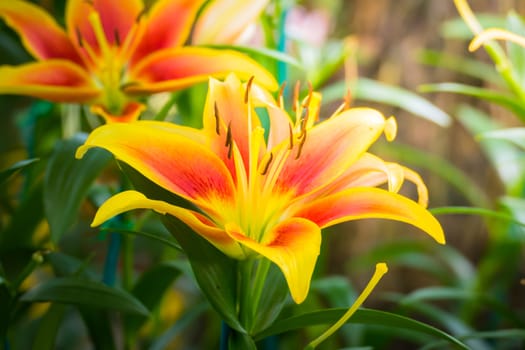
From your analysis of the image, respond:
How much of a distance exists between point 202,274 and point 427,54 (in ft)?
2.39

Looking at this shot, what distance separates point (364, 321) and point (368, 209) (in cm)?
9

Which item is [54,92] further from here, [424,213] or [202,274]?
[424,213]

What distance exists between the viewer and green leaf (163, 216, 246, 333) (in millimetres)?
541

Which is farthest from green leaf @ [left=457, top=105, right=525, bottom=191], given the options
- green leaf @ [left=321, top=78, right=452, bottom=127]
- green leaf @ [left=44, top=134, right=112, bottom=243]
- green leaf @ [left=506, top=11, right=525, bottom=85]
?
green leaf @ [left=44, top=134, right=112, bottom=243]

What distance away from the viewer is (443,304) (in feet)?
4.83

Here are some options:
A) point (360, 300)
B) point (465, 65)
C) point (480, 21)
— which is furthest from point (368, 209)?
point (465, 65)

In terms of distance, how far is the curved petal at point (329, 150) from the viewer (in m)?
0.56

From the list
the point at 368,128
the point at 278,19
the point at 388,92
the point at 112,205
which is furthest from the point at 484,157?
the point at 112,205

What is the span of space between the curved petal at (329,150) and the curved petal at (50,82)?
0.21m

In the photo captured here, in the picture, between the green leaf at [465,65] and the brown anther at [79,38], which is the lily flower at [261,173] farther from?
the green leaf at [465,65]

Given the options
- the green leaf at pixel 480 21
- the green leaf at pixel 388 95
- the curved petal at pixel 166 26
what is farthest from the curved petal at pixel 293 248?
the green leaf at pixel 480 21

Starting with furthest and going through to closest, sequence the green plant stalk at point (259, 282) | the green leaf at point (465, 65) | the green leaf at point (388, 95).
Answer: the green leaf at point (465, 65)
the green leaf at point (388, 95)
the green plant stalk at point (259, 282)

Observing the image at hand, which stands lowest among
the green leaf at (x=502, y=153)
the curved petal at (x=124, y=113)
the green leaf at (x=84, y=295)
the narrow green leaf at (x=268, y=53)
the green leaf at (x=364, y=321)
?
the green leaf at (x=84, y=295)

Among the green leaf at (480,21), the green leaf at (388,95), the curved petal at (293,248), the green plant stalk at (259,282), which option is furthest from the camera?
the green leaf at (480,21)
